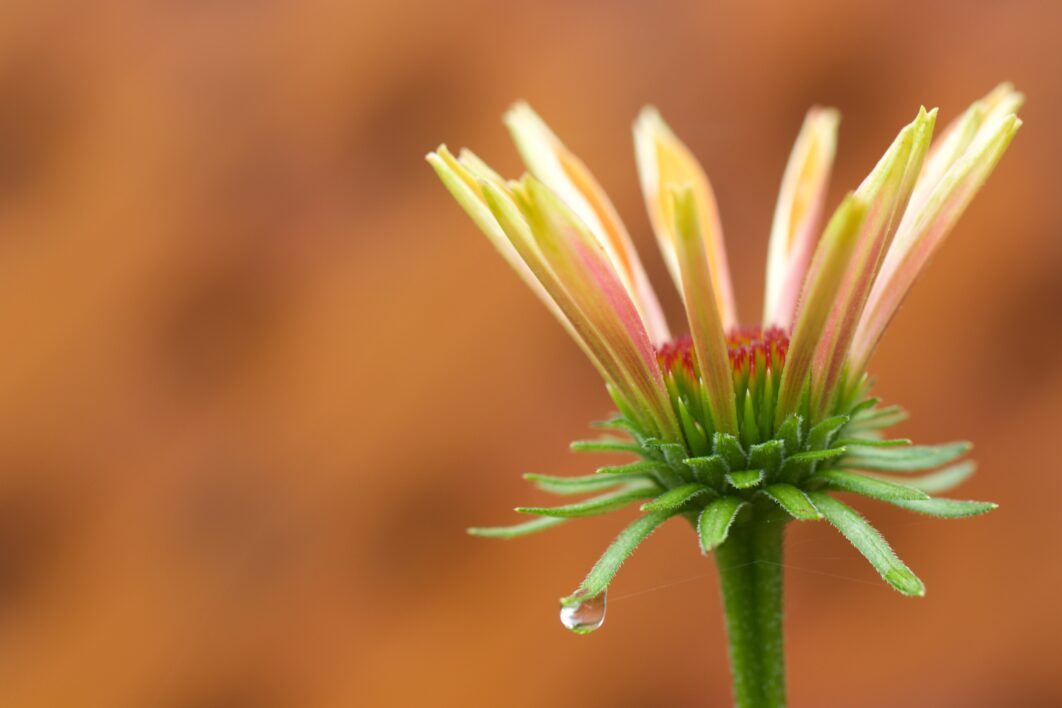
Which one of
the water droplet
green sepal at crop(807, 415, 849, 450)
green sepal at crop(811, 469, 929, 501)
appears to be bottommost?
the water droplet

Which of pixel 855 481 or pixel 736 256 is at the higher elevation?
pixel 736 256

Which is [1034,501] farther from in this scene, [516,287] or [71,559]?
[71,559]

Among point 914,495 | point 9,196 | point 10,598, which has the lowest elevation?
point 914,495

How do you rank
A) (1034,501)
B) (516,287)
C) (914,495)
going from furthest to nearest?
(516,287) < (1034,501) < (914,495)

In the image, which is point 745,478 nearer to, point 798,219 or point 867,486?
point 867,486

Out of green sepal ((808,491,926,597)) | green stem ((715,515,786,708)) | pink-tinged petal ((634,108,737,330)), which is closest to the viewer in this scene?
green sepal ((808,491,926,597))

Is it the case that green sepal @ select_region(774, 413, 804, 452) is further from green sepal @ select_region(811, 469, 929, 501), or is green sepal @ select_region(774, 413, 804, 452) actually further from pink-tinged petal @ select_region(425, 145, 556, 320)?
pink-tinged petal @ select_region(425, 145, 556, 320)

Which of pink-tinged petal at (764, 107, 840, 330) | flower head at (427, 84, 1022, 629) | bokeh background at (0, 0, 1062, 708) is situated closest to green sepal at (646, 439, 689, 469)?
flower head at (427, 84, 1022, 629)

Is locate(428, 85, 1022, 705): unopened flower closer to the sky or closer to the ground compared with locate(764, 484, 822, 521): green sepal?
closer to the sky

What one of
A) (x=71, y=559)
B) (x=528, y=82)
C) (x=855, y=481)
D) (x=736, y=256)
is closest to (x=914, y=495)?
(x=855, y=481)
